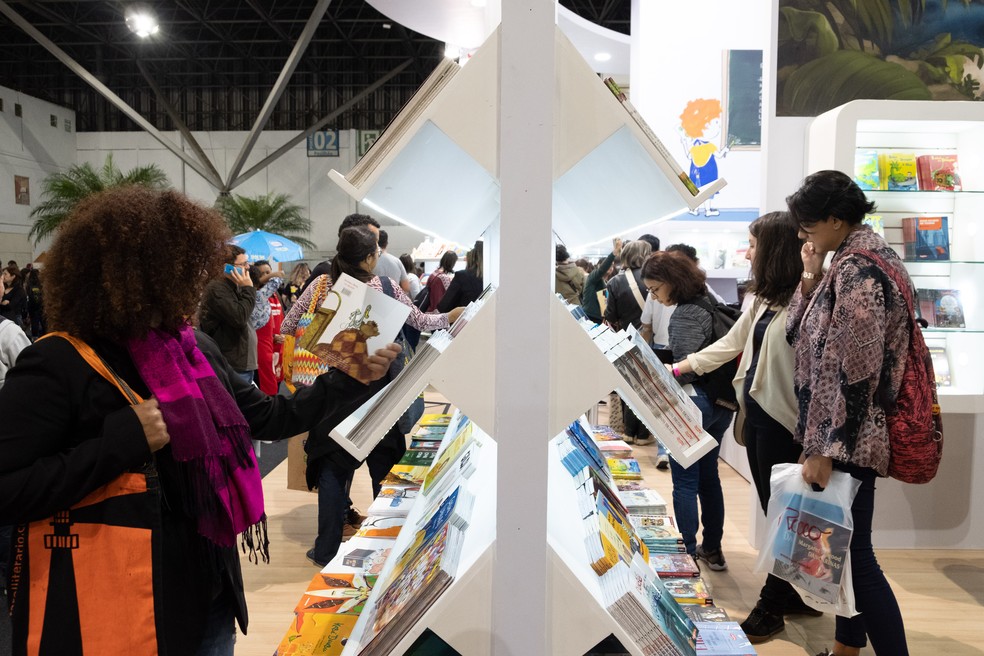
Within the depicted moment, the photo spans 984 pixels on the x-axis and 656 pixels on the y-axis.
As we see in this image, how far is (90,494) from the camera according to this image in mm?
1288

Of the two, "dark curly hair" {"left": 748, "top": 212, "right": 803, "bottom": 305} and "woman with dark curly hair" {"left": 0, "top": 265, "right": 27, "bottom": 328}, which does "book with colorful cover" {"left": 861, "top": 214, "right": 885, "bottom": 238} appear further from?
"woman with dark curly hair" {"left": 0, "top": 265, "right": 27, "bottom": 328}

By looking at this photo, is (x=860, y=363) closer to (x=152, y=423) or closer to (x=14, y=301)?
(x=152, y=423)

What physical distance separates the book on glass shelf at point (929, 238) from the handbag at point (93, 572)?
3.82 metres

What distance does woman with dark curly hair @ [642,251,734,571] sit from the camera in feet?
11.3

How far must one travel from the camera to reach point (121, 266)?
134 centimetres

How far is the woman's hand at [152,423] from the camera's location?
4.22ft

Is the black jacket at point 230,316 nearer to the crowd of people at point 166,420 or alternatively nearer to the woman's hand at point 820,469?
the crowd of people at point 166,420

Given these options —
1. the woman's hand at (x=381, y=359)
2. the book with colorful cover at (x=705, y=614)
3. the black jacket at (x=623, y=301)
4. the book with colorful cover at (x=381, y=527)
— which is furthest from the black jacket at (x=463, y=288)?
the woman's hand at (x=381, y=359)

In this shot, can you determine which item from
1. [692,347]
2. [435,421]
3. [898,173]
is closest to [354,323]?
[435,421]

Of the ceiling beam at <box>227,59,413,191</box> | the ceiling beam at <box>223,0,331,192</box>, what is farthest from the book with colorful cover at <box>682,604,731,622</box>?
the ceiling beam at <box>227,59,413,191</box>

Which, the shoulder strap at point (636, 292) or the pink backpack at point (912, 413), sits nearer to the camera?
the pink backpack at point (912, 413)

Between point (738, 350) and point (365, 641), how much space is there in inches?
94.8

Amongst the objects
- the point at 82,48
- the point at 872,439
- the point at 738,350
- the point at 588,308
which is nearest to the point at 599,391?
the point at 872,439

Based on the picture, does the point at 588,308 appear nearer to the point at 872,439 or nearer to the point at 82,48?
the point at 872,439
